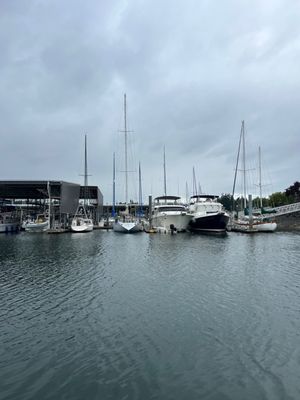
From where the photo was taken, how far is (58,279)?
21922 mm

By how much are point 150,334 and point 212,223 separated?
49.4m

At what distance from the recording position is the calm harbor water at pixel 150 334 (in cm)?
885

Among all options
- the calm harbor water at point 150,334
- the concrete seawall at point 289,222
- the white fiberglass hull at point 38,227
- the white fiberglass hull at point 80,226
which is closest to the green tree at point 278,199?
the concrete seawall at point 289,222

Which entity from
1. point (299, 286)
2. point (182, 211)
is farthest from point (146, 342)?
point (182, 211)

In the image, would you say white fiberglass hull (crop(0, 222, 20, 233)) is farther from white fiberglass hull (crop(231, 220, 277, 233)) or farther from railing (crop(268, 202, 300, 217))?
railing (crop(268, 202, 300, 217))

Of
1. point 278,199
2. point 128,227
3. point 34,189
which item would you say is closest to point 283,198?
point 278,199

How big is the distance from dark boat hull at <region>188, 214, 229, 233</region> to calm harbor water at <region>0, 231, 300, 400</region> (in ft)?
117

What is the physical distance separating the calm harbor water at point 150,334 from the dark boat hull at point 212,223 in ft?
117

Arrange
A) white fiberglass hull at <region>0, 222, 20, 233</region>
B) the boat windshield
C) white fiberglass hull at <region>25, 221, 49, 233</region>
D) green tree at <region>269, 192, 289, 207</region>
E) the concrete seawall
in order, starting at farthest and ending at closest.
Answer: green tree at <region>269, 192, 289, 207</region>
the concrete seawall
white fiberglass hull at <region>0, 222, 20, 233</region>
white fiberglass hull at <region>25, 221, 49, 233</region>
the boat windshield

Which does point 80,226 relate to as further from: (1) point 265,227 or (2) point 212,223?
(1) point 265,227

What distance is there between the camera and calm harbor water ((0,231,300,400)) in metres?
8.85

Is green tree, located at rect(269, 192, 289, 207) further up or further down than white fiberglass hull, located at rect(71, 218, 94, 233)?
further up

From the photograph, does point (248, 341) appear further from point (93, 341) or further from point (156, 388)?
point (93, 341)

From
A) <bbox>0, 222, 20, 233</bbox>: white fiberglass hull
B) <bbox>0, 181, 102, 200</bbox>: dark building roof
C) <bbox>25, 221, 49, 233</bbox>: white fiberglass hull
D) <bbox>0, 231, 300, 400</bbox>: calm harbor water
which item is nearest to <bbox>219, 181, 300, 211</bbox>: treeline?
<bbox>0, 181, 102, 200</bbox>: dark building roof
